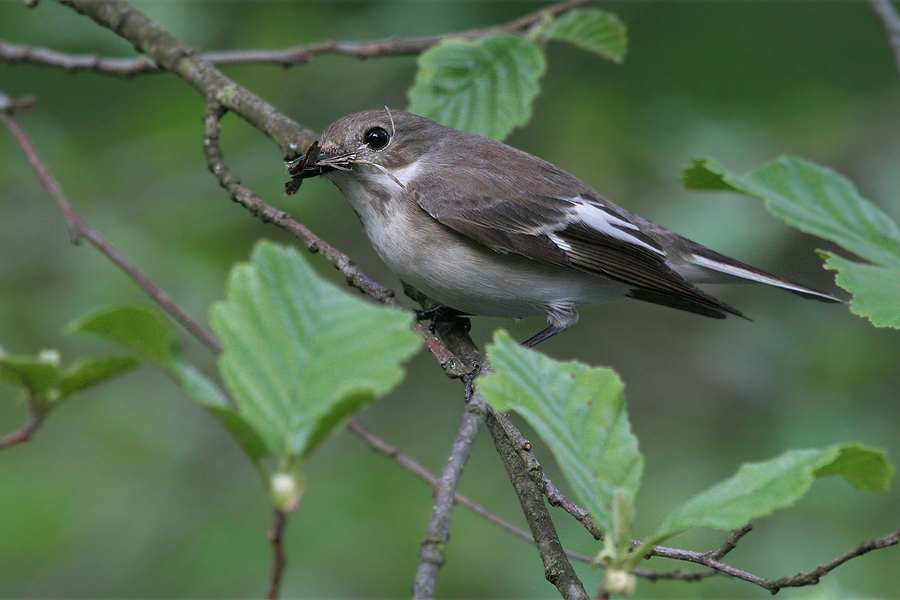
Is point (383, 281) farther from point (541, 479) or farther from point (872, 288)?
point (872, 288)

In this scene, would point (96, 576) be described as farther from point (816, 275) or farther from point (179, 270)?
point (816, 275)

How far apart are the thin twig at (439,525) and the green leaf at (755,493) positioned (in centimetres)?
31

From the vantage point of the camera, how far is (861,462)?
1.19 m

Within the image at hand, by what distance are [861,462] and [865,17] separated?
181 inches

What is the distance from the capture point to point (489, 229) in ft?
9.76

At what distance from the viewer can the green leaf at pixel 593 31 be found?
10.6 feet

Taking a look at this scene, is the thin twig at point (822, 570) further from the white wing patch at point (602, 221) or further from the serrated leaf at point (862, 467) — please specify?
the white wing patch at point (602, 221)

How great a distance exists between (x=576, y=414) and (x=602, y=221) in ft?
7.27

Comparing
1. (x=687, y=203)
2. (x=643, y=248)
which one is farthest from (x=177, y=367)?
(x=687, y=203)

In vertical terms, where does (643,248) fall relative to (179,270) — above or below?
above

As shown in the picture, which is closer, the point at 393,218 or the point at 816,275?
the point at 393,218

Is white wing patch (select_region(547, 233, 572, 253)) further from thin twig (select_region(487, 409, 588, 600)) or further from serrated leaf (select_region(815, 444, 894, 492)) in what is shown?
serrated leaf (select_region(815, 444, 894, 492))

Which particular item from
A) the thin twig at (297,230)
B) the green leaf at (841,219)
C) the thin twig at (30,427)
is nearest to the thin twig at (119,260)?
the thin twig at (297,230)

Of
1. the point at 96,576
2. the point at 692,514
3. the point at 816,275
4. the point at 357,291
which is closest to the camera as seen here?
the point at 692,514
